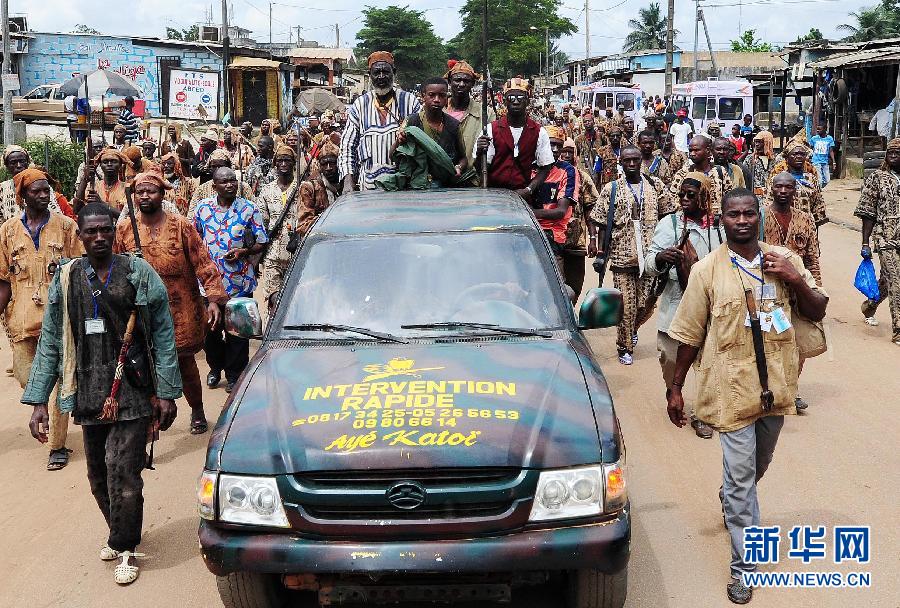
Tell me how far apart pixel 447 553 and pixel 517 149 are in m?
5.11

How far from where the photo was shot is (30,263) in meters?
6.92

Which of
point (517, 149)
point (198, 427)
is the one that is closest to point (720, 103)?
point (517, 149)

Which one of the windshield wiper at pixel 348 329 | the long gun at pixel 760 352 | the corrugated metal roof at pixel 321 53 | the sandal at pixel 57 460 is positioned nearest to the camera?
the long gun at pixel 760 352

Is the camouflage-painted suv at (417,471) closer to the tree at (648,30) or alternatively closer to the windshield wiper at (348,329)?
the windshield wiper at (348,329)

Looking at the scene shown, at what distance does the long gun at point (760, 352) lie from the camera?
450 cm

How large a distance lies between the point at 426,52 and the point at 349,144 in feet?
226

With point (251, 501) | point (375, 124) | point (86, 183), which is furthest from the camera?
point (86, 183)

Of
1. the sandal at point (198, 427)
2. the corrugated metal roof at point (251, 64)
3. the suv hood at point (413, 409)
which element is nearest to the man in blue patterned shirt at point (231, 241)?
the sandal at point (198, 427)

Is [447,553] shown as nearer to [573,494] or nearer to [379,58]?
[573,494]

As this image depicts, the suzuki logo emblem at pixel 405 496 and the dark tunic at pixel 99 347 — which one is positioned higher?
the dark tunic at pixel 99 347

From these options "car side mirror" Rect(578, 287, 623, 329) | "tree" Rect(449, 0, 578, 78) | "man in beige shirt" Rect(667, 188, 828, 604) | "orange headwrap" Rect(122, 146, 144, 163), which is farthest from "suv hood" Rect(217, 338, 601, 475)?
"tree" Rect(449, 0, 578, 78)

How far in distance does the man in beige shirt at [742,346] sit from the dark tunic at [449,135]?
12.0 ft

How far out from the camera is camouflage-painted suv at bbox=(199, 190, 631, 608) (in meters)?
3.68

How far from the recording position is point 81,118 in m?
17.2
